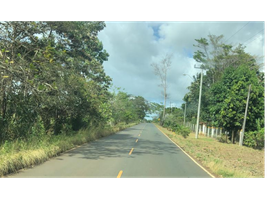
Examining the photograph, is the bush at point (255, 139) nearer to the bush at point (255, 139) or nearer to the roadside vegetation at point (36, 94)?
the bush at point (255, 139)

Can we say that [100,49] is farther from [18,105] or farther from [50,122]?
[18,105]

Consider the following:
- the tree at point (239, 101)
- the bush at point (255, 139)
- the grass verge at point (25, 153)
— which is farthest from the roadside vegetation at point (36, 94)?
the bush at point (255, 139)

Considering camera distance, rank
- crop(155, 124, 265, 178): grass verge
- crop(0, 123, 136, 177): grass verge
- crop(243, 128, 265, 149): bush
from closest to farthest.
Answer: crop(0, 123, 136, 177): grass verge
crop(155, 124, 265, 178): grass verge
crop(243, 128, 265, 149): bush

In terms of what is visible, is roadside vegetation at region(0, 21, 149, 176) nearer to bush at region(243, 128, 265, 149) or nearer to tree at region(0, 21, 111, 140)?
tree at region(0, 21, 111, 140)

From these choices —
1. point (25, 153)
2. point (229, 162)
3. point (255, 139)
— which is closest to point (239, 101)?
point (255, 139)

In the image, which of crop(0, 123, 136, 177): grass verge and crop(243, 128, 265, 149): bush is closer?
crop(0, 123, 136, 177): grass verge

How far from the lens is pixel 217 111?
28.4 metres

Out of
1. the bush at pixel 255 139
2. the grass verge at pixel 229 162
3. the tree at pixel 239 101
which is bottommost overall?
the grass verge at pixel 229 162

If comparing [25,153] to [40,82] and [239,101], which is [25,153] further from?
[239,101]

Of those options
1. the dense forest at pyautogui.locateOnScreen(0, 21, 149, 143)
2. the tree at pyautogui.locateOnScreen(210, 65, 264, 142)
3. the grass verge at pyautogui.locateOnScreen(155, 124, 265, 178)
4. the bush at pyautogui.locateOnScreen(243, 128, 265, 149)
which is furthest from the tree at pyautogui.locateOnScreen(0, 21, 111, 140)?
the bush at pyautogui.locateOnScreen(243, 128, 265, 149)

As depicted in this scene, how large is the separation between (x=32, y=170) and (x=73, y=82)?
9.73 meters

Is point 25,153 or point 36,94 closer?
point 25,153
